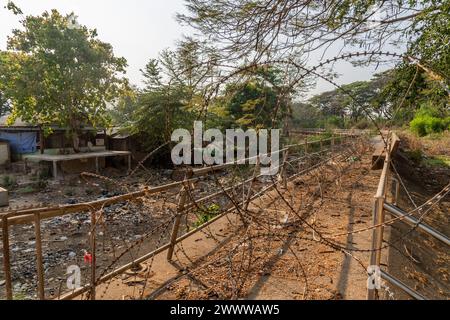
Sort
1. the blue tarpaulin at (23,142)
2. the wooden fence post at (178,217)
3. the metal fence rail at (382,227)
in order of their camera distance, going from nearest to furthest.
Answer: the metal fence rail at (382,227)
the wooden fence post at (178,217)
the blue tarpaulin at (23,142)

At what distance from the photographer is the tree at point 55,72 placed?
1379cm

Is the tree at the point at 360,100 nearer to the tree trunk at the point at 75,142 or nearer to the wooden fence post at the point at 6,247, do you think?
the wooden fence post at the point at 6,247

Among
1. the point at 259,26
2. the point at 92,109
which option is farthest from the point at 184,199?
the point at 92,109

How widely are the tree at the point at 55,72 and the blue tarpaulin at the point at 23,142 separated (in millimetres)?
2517

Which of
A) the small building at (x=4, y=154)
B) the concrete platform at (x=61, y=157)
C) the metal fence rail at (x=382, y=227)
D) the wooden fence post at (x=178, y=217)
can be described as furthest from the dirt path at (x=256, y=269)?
the small building at (x=4, y=154)

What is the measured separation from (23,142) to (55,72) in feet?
19.0

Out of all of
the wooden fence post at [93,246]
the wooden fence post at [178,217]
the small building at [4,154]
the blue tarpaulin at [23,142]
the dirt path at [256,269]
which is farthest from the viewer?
the blue tarpaulin at [23,142]

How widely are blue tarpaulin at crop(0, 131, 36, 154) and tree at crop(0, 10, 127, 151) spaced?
2.52 m

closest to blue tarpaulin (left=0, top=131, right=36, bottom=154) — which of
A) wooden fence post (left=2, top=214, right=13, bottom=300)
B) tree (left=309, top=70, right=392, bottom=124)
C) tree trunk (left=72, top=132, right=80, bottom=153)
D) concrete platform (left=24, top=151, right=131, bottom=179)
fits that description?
concrete platform (left=24, top=151, right=131, bottom=179)

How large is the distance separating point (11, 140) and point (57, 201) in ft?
32.1

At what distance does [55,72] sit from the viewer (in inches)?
548

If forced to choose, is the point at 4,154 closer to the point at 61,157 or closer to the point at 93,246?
the point at 61,157

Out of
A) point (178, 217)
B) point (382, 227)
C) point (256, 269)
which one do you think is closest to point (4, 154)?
point (178, 217)
